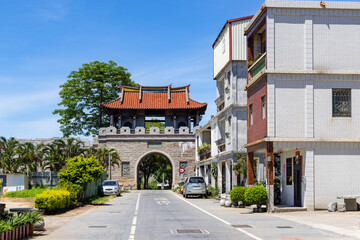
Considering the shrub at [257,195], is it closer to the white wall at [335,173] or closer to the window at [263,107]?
the white wall at [335,173]

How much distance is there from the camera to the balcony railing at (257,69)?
24.1 m

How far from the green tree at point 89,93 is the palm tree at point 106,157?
805cm

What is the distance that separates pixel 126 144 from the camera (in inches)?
2346

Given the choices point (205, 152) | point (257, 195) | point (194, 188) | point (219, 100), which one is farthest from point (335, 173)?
point (205, 152)

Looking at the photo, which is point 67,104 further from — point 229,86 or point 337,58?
point 337,58

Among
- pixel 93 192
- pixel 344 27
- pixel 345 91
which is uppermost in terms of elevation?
pixel 344 27

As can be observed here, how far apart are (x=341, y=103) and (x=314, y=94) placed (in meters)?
1.46

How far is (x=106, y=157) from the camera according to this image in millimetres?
57562

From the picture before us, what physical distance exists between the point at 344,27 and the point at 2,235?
18522mm

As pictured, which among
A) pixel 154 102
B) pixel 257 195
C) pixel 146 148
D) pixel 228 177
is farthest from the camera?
pixel 154 102

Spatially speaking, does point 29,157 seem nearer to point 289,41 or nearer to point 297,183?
point 297,183

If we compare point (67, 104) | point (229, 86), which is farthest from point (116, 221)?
point (67, 104)

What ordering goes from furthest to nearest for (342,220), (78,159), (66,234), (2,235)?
(78,159) < (342,220) < (66,234) < (2,235)

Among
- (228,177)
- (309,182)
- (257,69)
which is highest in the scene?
(257,69)
